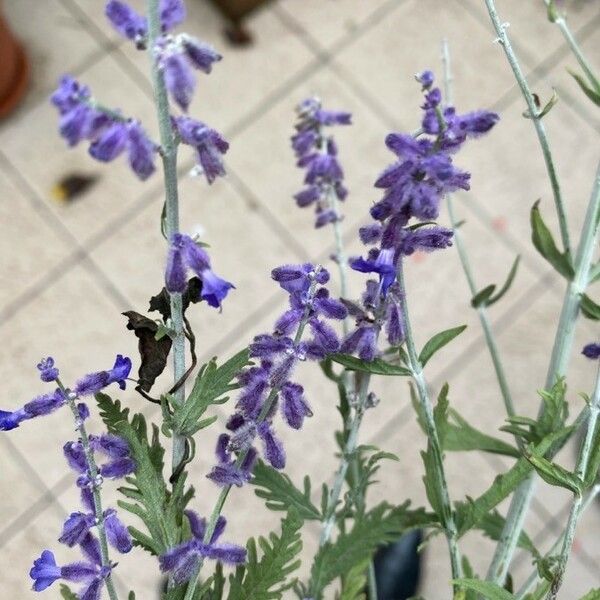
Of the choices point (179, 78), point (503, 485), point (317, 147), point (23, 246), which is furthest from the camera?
point (23, 246)

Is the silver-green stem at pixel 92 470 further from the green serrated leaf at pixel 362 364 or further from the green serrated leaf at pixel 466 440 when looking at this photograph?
the green serrated leaf at pixel 466 440

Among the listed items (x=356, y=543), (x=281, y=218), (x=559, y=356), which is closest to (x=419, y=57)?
(x=281, y=218)

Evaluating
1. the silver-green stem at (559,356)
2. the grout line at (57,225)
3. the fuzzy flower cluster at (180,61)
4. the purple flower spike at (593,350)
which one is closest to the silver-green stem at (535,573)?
the silver-green stem at (559,356)

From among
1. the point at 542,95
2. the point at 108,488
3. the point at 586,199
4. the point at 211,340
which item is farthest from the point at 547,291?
the point at 108,488

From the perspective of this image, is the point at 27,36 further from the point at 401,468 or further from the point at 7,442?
the point at 401,468

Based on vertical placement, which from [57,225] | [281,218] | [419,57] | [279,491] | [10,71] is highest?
[10,71]

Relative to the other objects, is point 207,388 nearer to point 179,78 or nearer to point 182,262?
point 182,262

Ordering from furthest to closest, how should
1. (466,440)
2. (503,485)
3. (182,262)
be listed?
1. (466,440)
2. (503,485)
3. (182,262)
